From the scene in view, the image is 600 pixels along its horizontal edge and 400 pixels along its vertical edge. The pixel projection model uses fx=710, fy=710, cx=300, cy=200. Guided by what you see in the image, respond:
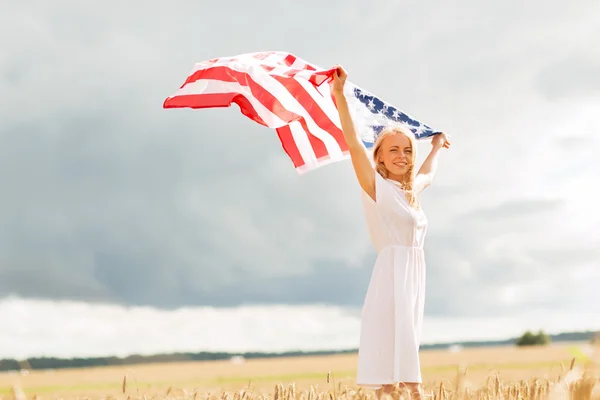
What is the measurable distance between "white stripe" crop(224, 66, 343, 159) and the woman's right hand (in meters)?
1.71

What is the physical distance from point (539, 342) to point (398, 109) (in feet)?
122

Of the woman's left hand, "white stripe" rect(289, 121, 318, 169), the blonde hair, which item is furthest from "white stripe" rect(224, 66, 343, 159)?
the blonde hair

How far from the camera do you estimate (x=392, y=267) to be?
545cm

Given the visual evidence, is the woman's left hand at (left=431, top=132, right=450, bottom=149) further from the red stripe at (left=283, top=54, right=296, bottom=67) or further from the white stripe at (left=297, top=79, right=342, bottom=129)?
the red stripe at (left=283, top=54, right=296, bottom=67)

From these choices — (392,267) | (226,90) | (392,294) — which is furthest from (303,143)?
(392,294)

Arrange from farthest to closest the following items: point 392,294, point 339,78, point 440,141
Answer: point 440,141 < point 339,78 < point 392,294

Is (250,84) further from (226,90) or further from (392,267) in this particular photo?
(392,267)

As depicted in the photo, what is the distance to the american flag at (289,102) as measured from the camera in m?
7.56

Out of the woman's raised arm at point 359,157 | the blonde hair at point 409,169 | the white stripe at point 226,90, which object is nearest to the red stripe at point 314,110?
the white stripe at point 226,90

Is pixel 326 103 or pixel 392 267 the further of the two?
pixel 326 103

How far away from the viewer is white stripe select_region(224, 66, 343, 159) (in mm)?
7656

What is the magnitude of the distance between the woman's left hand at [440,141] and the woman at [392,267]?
152 cm

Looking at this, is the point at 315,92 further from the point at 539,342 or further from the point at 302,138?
the point at 539,342

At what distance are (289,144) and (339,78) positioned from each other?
236cm
